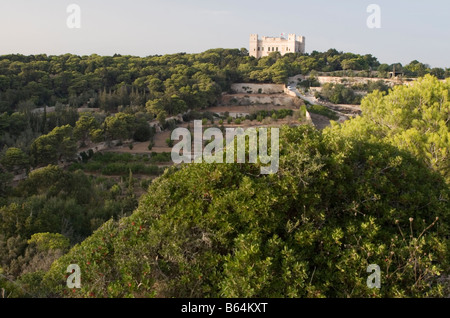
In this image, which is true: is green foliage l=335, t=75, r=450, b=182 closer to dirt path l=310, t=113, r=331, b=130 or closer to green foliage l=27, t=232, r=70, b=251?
green foliage l=27, t=232, r=70, b=251

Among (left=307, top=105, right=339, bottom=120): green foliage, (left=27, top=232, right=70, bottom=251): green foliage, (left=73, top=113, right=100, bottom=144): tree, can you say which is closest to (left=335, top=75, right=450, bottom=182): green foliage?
(left=27, top=232, right=70, bottom=251): green foliage

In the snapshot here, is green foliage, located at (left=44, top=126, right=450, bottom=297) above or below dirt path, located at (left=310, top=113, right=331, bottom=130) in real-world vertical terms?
below

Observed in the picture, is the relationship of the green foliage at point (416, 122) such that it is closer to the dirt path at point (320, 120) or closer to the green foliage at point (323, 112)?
the dirt path at point (320, 120)

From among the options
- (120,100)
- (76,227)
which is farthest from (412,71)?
(76,227)

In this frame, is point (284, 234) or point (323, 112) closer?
point (284, 234)

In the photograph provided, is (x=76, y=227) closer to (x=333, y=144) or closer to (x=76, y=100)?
(x=333, y=144)

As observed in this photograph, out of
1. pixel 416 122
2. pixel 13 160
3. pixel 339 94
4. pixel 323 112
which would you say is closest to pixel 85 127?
pixel 13 160

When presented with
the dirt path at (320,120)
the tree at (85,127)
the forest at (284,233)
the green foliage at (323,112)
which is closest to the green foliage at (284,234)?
the forest at (284,233)

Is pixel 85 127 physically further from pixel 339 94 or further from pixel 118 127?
pixel 339 94

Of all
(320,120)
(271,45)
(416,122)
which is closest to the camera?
(416,122)
